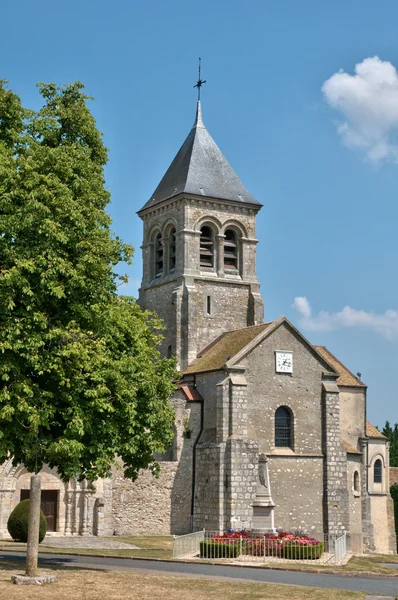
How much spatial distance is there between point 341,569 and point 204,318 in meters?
→ 20.4

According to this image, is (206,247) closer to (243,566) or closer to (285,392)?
(285,392)

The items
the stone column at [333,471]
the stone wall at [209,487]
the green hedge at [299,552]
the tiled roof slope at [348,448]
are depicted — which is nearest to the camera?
the green hedge at [299,552]

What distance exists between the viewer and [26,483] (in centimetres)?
3656

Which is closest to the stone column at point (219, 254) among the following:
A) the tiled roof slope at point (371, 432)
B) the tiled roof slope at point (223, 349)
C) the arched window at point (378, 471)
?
the tiled roof slope at point (223, 349)

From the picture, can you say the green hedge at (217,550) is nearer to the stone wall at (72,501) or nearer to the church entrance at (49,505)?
the stone wall at (72,501)

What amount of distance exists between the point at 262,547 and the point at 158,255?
71.3 ft

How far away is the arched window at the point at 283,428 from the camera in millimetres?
38594

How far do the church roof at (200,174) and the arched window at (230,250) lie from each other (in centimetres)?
189

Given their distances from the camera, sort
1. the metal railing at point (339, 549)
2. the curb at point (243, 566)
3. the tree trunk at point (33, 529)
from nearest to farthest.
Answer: the tree trunk at point (33, 529), the curb at point (243, 566), the metal railing at point (339, 549)

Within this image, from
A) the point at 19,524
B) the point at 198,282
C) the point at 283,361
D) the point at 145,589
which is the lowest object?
the point at 145,589

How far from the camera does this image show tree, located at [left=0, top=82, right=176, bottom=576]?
65.8 feet

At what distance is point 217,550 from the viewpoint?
1084 inches

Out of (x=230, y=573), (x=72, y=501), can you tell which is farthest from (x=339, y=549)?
(x=72, y=501)

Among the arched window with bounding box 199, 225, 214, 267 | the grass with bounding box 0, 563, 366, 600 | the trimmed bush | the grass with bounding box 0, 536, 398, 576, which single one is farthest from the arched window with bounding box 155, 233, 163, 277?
the grass with bounding box 0, 563, 366, 600
